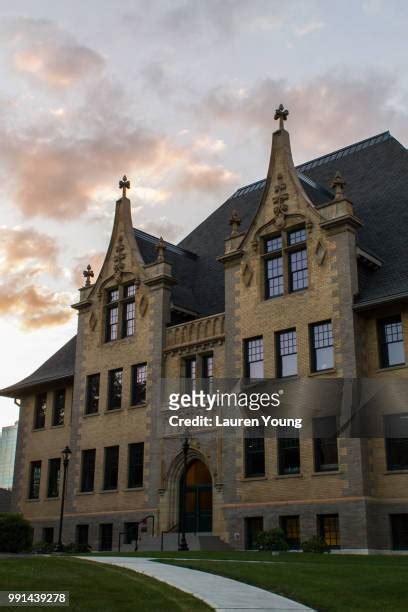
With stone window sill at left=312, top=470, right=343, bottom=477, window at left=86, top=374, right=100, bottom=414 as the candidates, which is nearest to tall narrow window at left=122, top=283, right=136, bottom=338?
window at left=86, top=374, right=100, bottom=414

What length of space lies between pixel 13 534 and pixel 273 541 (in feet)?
35.7

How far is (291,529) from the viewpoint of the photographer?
33.2 m

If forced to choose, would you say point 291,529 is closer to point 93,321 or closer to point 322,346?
point 322,346

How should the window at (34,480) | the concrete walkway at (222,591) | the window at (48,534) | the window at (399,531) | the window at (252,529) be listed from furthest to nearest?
the window at (34,480), the window at (48,534), the window at (252,529), the window at (399,531), the concrete walkway at (222,591)

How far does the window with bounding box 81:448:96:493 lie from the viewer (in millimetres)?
43219

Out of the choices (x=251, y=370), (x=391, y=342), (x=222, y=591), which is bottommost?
(x=222, y=591)

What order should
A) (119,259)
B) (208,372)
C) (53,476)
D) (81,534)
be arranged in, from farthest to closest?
(53,476) < (119,259) < (81,534) < (208,372)

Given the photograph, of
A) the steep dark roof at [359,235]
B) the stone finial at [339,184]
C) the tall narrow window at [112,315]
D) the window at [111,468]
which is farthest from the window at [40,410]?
the stone finial at [339,184]

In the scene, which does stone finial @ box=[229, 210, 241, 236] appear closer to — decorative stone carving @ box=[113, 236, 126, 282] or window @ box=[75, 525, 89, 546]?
decorative stone carving @ box=[113, 236, 126, 282]

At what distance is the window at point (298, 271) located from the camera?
35844mm

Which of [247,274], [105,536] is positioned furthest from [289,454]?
[105,536]

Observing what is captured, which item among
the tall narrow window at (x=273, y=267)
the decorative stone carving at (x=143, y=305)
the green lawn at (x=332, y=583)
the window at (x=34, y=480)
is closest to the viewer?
the green lawn at (x=332, y=583)

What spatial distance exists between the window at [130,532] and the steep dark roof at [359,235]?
10948 mm

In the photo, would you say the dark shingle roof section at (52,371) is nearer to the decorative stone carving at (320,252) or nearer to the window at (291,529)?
the window at (291,529)
